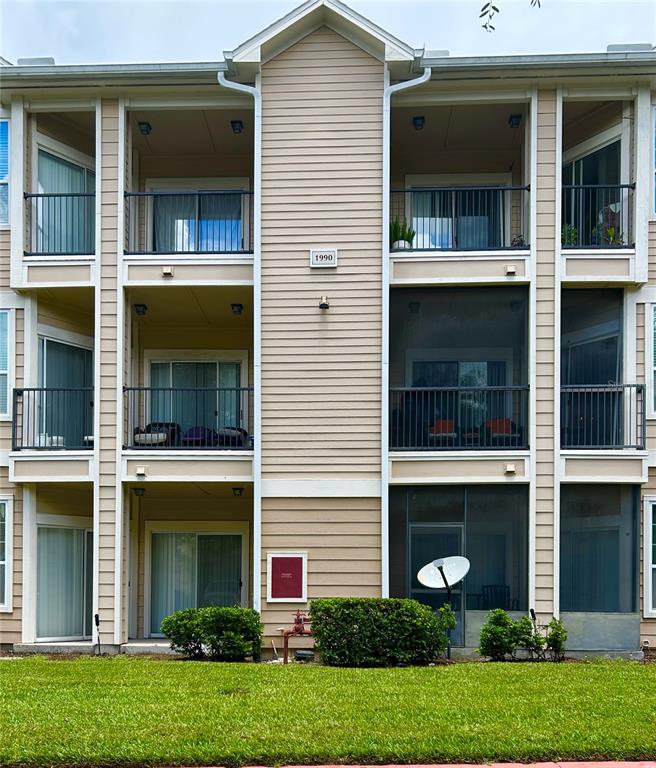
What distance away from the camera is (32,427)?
45.7 feet

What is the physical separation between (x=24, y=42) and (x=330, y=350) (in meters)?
7.10

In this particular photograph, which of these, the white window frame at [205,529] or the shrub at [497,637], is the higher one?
the white window frame at [205,529]

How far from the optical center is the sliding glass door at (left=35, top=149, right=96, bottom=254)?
14.3m

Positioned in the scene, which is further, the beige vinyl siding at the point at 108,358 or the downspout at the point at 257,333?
the beige vinyl siding at the point at 108,358

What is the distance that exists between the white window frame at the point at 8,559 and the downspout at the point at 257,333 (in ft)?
12.6

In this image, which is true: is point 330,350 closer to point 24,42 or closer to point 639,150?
point 639,150

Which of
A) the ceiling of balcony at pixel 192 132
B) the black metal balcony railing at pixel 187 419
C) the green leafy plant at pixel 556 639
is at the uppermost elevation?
the ceiling of balcony at pixel 192 132

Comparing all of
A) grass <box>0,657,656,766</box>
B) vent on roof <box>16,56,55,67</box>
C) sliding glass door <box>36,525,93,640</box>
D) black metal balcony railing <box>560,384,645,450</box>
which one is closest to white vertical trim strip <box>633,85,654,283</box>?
black metal balcony railing <box>560,384,645,450</box>

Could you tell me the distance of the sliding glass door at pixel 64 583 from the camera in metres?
13.9

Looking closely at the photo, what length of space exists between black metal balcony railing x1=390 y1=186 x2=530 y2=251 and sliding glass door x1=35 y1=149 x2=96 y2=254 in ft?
16.6

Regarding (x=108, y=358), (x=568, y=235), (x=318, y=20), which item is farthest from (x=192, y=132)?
(x=568, y=235)

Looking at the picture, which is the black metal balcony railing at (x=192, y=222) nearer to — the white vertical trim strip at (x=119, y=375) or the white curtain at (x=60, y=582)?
the white vertical trim strip at (x=119, y=375)

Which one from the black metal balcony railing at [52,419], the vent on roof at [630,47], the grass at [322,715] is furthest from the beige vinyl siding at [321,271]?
the grass at [322,715]

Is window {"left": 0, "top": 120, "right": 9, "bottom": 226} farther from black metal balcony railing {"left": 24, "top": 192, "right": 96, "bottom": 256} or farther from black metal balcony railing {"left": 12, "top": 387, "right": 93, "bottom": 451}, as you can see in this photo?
black metal balcony railing {"left": 12, "top": 387, "right": 93, "bottom": 451}
